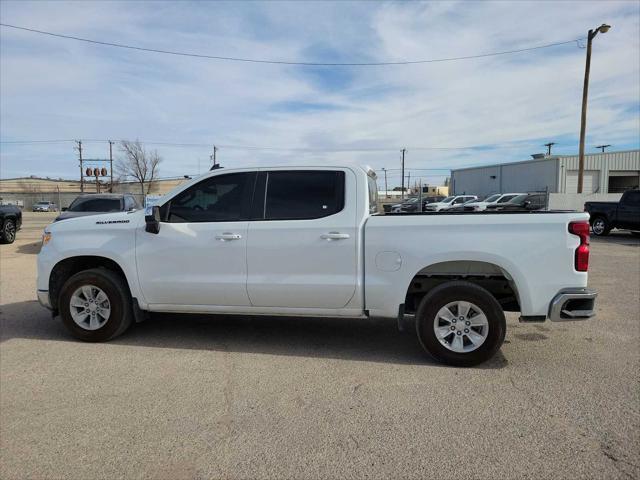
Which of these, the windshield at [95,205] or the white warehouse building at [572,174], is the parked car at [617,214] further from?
the white warehouse building at [572,174]

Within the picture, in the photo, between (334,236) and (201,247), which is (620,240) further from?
(201,247)

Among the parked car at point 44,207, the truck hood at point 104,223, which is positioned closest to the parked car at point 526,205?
the truck hood at point 104,223

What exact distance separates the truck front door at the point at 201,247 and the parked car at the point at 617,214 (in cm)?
1706

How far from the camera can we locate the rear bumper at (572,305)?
4.32 m

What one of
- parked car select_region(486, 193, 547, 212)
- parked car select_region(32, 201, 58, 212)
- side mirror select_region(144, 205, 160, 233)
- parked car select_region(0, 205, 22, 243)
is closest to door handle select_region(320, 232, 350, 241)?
parked car select_region(486, 193, 547, 212)

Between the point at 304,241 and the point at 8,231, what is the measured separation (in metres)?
14.5

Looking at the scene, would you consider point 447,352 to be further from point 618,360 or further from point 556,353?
point 618,360

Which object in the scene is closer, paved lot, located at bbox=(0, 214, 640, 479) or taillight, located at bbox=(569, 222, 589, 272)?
paved lot, located at bbox=(0, 214, 640, 479)

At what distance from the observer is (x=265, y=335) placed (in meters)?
5.52

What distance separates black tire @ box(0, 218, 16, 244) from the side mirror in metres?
13.1

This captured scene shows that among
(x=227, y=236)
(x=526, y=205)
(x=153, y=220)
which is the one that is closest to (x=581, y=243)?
(x=227, y=236)

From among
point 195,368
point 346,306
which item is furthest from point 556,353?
point 195,368

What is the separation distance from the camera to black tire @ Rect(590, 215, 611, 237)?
18.4 m

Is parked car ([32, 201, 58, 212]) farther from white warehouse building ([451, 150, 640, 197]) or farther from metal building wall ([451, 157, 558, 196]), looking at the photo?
white warehouse building ([451, 150, 640, 197])
